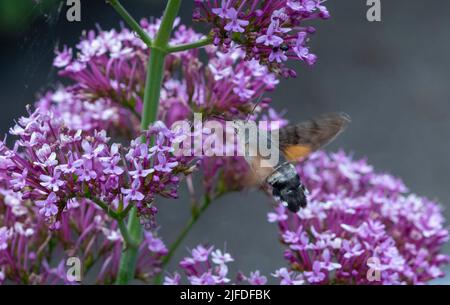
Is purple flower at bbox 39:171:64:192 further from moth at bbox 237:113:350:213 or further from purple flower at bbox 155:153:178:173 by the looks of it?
moth at bbox 237:113:350:213

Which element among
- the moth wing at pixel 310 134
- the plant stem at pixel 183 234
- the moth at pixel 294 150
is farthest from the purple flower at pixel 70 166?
the plant stem at pixel 183 234

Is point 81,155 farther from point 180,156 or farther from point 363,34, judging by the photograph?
point 363,34

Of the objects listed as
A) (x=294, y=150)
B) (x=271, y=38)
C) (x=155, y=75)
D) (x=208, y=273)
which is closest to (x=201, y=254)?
(x=208, y=273)

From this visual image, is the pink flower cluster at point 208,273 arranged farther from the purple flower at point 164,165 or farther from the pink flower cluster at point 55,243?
the purple flower at point 164,165

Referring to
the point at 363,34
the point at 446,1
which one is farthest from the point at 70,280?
the point at 446,1

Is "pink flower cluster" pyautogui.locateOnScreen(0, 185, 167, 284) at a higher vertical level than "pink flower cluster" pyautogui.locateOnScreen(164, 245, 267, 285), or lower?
higher

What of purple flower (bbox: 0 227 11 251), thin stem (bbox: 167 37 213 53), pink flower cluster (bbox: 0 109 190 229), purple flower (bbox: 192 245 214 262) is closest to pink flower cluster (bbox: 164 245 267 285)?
purple flower (bbox: 192 245 214 262)
